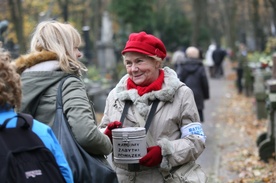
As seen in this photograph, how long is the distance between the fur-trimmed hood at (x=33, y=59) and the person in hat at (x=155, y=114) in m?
0.56

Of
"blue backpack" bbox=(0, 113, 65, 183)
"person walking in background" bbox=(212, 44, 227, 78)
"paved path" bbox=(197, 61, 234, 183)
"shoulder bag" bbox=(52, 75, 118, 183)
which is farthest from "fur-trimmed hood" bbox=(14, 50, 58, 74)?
"person walking in background" bbox=(212, 44, 227, 78)

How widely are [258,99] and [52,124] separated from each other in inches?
470

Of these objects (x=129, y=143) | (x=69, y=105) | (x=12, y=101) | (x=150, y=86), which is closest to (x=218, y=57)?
(x=150, y=86)

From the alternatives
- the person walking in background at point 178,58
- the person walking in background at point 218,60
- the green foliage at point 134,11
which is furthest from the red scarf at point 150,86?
the green foliage at point 134,11

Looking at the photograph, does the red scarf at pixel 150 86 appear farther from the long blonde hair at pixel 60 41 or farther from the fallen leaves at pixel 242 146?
the fallen leaves at pixel 242 146

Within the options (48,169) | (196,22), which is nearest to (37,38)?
(48,169)

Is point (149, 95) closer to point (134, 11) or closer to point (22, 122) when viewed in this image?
point (22, 122)

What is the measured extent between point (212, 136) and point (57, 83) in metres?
10.3

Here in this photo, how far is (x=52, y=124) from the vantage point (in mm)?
3607

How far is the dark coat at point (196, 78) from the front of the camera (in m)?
11.8

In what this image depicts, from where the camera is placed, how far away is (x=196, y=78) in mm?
11844

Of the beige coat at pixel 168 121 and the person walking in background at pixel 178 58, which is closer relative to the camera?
the beige coat at pixel 168 121

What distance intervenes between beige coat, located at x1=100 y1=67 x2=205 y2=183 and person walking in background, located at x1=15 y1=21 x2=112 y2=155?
41 cm

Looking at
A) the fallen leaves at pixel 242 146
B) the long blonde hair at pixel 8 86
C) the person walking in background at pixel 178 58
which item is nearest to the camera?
the long blonde hair at pixel 8 86
